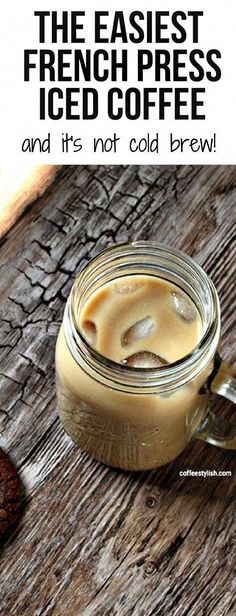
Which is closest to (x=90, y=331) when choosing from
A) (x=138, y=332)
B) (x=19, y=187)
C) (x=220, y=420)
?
(x=138, y=332)

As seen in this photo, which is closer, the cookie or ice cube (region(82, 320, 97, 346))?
ice cube (region(82, 320, 97, 346))

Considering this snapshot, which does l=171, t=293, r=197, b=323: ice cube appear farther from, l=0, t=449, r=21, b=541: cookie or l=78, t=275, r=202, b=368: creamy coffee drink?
l=0, t=449, r=21, b=541: cookie

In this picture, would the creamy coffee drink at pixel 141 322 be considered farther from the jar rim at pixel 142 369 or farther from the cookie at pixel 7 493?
the cookie at pixel 7 493

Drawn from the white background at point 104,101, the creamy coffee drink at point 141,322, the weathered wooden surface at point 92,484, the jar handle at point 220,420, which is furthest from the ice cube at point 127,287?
the white background at point 104,101

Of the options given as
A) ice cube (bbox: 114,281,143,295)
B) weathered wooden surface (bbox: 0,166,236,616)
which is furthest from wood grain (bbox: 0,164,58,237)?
ice cube (bbox: 114,281,143,295)

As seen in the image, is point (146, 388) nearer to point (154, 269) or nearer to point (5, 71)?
point (154, 269)

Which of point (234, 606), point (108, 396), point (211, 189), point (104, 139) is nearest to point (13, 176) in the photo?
point (104, 139)

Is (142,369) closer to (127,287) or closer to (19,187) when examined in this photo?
(127,287)
